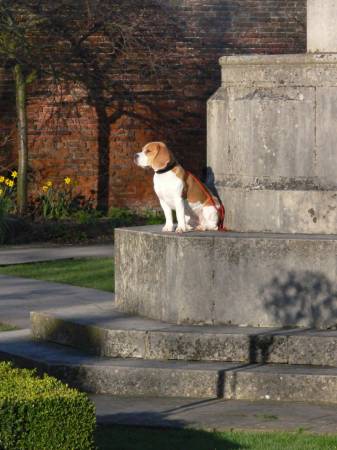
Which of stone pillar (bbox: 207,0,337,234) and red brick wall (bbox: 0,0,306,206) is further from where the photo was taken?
red brick wall (bbox: 0,0,306,206)

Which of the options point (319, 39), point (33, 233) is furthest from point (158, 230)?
point (33, 233)

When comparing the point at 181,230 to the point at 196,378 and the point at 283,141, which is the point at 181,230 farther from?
the point at 196,378

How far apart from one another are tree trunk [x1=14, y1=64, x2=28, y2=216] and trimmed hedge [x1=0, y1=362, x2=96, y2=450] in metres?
13.2

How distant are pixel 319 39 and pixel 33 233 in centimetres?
942

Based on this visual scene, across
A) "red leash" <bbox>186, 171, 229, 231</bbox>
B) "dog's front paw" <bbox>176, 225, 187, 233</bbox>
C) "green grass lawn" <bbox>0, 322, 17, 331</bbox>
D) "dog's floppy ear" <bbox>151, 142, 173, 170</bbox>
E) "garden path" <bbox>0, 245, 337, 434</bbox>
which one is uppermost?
"dog's floppy ear" <bbox>151, 142, 173, 170</bbox>

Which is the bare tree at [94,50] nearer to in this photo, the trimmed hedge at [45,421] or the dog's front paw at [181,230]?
the dog's front paw at [181,230]

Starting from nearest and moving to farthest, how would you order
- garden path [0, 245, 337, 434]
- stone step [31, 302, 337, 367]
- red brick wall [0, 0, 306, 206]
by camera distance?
garden path [0, 245, 337, 434], stone step [31, 302, 337, 367], red brick wall [0, 0, 306, 206]

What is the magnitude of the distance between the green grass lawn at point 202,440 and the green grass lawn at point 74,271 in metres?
5.71

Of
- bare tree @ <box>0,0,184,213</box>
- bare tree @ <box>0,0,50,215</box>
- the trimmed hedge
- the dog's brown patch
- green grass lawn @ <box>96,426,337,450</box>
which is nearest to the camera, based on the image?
the trimmed hedge

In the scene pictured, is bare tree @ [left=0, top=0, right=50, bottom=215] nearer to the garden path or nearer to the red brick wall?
the red brick wall

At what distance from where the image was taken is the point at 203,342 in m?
9.20

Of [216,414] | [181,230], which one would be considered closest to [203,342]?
[216,414]

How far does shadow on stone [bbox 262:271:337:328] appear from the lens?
9344mm

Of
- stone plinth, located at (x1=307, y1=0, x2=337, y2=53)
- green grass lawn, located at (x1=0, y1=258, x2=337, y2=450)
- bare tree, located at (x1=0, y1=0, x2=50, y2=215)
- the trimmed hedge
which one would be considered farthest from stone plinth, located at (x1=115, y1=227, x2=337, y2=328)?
bare tree, located at (x1=0, y1=0, x2=50, y2=215)
